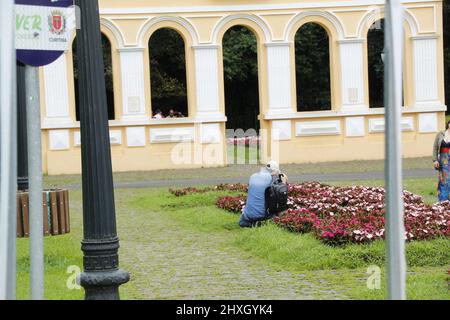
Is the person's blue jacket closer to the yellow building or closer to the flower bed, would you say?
the flower bed

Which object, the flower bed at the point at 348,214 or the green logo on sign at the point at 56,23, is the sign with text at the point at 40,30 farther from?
the flower bed at the point at 348,214

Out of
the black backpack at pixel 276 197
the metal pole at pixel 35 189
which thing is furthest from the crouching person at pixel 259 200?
the metal pole at pixel 35 189

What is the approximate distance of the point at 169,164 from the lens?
2738 cm

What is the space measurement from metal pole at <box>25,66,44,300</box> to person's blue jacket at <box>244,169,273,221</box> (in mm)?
8538

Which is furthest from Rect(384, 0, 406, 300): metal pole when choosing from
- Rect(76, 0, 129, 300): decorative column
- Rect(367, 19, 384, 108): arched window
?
Rect(367, 19, 384, 108): arched window

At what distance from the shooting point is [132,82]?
89.0 ft

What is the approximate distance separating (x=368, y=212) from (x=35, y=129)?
9.13 m

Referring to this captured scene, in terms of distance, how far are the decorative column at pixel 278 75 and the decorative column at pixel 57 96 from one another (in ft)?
20.6

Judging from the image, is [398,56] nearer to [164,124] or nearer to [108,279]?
[108,279]

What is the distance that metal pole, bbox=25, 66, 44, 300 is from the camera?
15.8ft

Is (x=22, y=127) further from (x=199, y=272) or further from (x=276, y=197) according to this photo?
(x=199, y=272)

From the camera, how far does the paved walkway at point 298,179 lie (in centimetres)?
2202

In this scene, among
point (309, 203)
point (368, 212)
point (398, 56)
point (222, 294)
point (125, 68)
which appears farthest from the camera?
point (125, 68)
